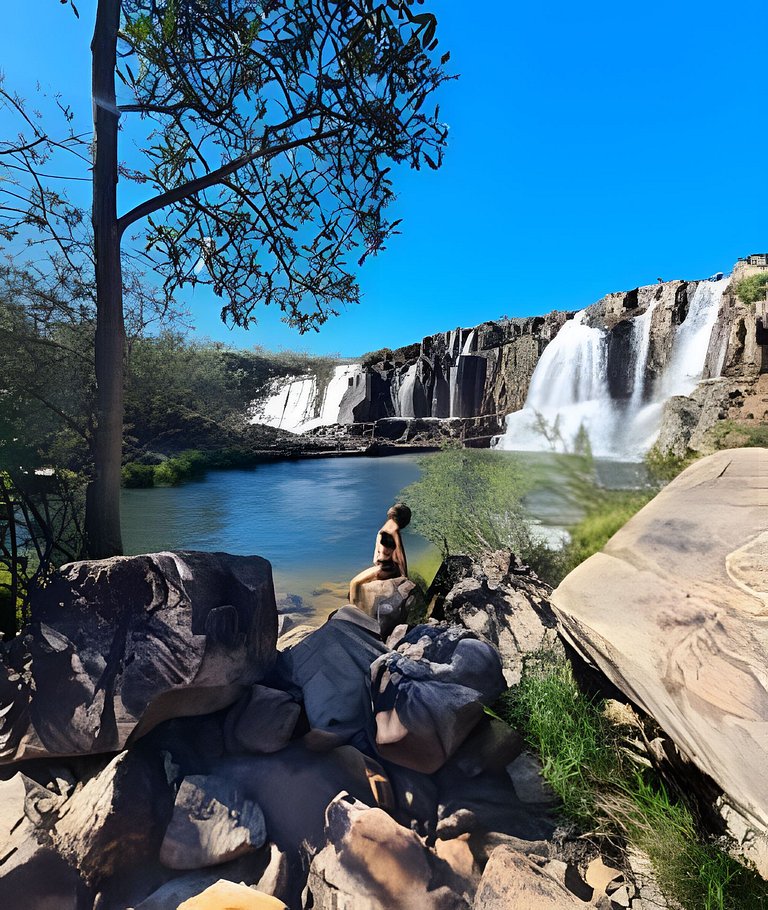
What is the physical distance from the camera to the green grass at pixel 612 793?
51.8 inches

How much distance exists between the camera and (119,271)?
2.52m

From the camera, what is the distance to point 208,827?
1.69 m

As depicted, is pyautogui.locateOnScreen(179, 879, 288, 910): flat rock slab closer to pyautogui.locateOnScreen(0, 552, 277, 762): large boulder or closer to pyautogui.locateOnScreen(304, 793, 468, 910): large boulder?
pyautogui.locateOnScreen(304, 793, 468, 910): large boulder

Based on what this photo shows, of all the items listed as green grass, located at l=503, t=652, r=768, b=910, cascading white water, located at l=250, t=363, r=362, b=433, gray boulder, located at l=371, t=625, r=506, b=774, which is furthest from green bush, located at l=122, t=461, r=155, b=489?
green grass, located at l=503, t=652, r=768, b=910

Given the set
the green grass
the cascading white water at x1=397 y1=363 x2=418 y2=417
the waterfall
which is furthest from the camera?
the cascading white water at x1=397 y1=363 x2=418 y2=417

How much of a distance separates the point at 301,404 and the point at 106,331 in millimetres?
1720

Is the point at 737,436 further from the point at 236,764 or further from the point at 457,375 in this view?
the point at 457,375

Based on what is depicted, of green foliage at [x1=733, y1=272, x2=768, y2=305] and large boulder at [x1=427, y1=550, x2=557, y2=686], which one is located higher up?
green foliage at [x1=733, y1=272, x2=768, y2=305]

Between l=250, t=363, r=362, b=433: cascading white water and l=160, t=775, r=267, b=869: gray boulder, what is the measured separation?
7.47ft

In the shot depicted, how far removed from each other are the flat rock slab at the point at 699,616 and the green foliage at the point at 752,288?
12.6ft

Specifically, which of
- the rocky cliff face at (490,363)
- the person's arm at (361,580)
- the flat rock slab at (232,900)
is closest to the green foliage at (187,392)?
the rocky cliff face at (490,363)

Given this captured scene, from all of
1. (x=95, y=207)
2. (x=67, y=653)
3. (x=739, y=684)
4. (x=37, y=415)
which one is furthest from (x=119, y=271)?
(x=739, y=684)

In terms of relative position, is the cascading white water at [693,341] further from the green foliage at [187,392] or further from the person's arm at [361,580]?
the green foliage at [187,392]

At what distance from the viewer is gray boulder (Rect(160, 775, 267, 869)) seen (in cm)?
166
